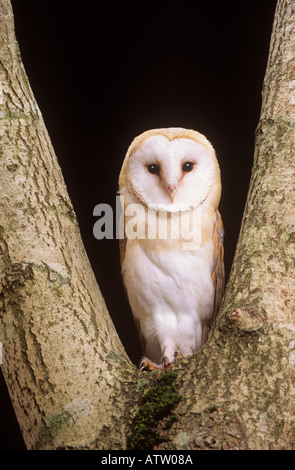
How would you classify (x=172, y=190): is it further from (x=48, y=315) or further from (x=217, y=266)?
(x=48, y=315)

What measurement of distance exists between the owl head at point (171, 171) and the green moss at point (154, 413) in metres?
0.72

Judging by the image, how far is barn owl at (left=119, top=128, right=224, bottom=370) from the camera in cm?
178

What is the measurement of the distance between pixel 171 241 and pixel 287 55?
0.71 m

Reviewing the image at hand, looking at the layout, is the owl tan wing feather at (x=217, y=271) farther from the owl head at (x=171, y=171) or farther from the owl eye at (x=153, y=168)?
the owl eye at (x=153, y=168)

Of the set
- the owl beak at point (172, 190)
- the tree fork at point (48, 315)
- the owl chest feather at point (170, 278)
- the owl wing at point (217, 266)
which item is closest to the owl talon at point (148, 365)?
the owl chest feather at point (170, 278)

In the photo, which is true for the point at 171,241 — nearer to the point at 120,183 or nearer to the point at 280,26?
the point at 120,183

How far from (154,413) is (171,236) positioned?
2.52ft

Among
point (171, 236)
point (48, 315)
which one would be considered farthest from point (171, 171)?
point (48, 315)

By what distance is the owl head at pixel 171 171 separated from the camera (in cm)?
174

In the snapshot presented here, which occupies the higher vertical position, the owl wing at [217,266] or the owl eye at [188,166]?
the owl eye at [188,166]

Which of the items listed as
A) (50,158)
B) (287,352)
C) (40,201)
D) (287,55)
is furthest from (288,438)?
(287,55)

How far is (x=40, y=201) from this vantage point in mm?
1437

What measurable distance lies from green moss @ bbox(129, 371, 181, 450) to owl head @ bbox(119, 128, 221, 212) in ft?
2.37

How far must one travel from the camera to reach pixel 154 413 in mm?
1130
